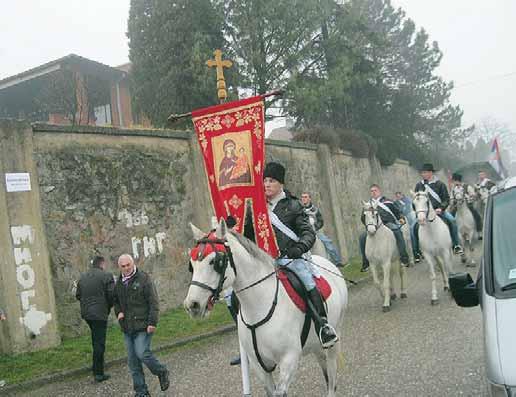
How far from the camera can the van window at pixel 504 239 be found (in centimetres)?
407

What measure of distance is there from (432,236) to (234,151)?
6069 mm

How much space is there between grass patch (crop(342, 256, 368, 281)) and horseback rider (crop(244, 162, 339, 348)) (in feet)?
33.1

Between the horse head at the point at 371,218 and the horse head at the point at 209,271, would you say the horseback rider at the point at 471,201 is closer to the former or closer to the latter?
the horse head at the point at 371,218

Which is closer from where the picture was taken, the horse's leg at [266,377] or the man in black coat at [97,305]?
the horse's leg at [266,377]

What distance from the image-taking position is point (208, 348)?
31.8 ft

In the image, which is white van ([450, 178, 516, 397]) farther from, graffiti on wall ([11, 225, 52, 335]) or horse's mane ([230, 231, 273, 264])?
graffiti on wall ([11, 225, 52, 335])

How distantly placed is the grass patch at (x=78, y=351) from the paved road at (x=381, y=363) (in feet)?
1.49

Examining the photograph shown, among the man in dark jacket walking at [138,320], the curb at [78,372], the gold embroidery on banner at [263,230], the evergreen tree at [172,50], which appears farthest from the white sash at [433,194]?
the evergreen tree at [172,50]

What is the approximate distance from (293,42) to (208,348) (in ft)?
54.1

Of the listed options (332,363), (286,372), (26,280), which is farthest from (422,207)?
(26,280)

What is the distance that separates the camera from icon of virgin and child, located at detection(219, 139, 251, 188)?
672 cm

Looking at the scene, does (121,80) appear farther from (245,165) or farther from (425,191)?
(245,165)

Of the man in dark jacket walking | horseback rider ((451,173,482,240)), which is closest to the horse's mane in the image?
the man in dark jacket walking

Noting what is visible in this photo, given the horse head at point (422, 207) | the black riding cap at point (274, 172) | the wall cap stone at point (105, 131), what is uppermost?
the wall cap stone at point (105, 131)
